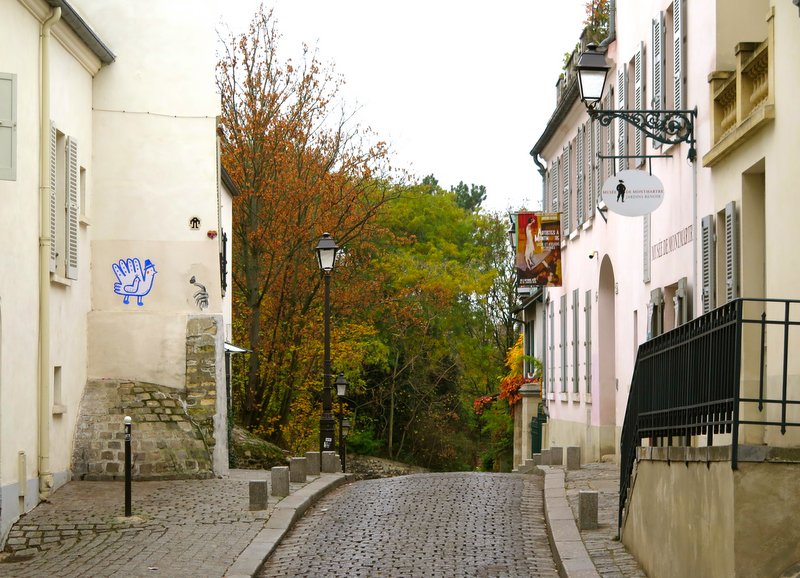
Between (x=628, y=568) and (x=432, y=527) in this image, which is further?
(x=432, y=527)

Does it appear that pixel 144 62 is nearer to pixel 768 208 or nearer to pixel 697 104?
pixel 697 104

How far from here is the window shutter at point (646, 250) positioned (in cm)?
2239

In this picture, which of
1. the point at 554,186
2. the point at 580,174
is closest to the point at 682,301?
the point at 580,174

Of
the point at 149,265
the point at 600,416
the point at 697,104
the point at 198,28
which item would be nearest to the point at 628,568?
the point at 697,104

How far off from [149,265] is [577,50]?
45.8 ft

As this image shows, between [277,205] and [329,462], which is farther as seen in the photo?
[277,205]

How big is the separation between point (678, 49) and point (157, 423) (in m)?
9.69

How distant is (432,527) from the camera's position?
16.0 meters

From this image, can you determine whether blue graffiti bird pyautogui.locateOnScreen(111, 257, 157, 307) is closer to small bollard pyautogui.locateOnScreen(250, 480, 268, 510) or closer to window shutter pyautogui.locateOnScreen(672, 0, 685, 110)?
small bollard pyautogui.locateOnScreen(250, 480, 268, 510)

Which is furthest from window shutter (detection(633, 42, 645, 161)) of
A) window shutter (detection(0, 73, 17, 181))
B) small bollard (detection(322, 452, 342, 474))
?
window shutter (detection(0, 73, 17, 181))

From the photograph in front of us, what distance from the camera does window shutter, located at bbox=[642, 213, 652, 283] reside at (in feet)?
73.4

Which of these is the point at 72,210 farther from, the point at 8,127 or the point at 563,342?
the point at 563,342

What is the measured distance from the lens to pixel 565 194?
32844mm

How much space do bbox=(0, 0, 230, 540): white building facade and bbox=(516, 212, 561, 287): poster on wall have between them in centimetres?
1178
